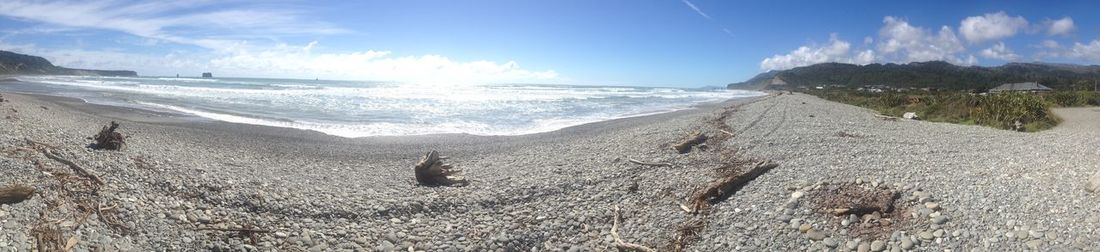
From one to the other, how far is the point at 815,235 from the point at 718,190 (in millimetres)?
1820

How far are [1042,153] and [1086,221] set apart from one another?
5622 millimetres

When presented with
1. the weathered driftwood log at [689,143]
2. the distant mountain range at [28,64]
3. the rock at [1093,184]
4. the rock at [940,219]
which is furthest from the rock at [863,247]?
the distant mountain range at [28,64]

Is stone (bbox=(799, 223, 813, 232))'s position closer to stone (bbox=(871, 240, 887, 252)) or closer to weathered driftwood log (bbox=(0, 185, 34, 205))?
stone (bbox=(871, 240, 887, 252))

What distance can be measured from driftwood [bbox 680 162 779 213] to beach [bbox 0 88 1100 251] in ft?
0.54

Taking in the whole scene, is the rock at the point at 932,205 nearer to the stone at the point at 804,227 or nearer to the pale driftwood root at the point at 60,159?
the stone at the point at 804,227

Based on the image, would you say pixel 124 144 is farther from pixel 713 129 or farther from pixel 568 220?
pixel 713 129

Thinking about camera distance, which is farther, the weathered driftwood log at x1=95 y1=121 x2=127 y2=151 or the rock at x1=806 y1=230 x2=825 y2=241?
the weathered driftwood log at x1=95 y1=121 x2=127 y2=151

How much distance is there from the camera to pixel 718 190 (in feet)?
24.6

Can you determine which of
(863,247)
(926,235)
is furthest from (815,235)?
(926,235)

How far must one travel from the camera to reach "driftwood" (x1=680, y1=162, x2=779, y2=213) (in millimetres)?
7128

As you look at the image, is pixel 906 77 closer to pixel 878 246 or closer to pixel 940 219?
pixel 940 219

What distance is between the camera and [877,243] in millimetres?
5363

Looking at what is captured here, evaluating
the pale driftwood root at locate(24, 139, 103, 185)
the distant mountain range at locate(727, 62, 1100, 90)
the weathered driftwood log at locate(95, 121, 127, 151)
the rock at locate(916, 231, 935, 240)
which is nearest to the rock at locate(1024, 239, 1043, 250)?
the rock at locate(916, 231, 935, 240)

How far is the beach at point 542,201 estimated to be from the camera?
545 cm
